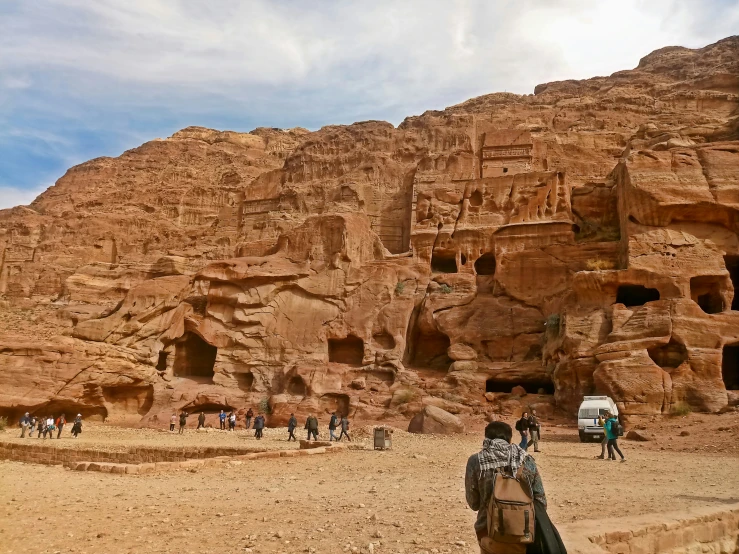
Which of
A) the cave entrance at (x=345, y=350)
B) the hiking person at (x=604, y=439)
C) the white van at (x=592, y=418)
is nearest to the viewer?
the hiking person at (x=604, y=439)

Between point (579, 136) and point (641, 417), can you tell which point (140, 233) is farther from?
point (641, 417)

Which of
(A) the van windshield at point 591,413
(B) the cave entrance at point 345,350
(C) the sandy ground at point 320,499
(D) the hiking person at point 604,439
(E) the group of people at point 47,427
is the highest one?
(B) the cave entrance at point 345,350

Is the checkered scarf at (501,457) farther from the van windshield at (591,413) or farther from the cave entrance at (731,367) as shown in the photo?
the cave entrance at (731,367)

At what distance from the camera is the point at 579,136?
49031 millimetres

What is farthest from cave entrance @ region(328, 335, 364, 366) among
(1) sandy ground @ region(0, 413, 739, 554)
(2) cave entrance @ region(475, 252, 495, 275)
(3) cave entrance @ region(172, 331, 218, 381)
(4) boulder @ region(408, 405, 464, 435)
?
(1) sandy ground @ region(0, 413, 739, 554)

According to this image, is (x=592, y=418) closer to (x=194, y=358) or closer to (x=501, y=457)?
(x=501, y=457)

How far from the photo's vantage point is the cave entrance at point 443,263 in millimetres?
41938

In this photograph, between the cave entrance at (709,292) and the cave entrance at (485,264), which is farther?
the cave entrance at (485,264)

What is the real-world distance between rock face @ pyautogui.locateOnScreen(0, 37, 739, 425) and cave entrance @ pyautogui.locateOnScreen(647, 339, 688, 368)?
0.26 ft

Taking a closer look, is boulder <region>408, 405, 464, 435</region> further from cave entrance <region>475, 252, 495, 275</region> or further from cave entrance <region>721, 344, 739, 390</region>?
cave entrance <region>475, 252, 495, 275</region>

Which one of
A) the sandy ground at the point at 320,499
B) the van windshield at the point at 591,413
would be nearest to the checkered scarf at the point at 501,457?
the sandy ground at the point at 320,499

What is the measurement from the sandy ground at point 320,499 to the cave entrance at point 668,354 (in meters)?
7.46

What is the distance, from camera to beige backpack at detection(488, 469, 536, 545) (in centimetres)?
486

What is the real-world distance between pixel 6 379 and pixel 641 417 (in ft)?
90.3
